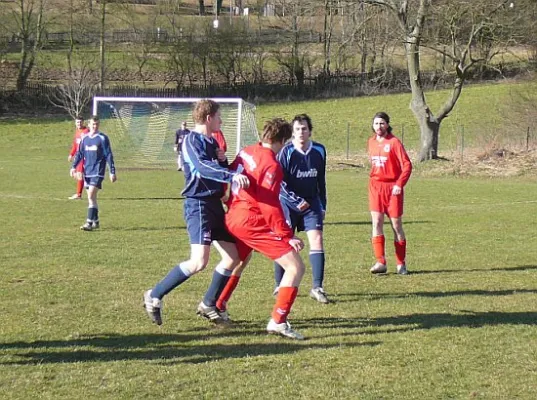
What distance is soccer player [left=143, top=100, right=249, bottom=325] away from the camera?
6.93 m

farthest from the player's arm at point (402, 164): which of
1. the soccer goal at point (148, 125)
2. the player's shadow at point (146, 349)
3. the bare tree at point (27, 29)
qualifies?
the bare tree at point (27, 29)

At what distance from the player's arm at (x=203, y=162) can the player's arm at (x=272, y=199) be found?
0.28 meters

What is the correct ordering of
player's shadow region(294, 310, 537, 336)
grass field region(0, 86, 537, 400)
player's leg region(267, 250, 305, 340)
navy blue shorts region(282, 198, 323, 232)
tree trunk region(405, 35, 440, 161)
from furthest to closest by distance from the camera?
tree trunk region(405, 35, 440, 161)
navy blue shorts region(282, 198, 323, 232)
player's shadow region(294, 310, 537, 336)
player's leg region(267, 250, 305, 340)
grass field region(0, 86, 537, 400)

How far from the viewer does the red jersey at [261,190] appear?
6773 millimetres

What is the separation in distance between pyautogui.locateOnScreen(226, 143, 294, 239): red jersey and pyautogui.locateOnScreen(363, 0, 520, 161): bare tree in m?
25.1

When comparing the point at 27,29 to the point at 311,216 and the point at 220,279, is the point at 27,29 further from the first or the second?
the point at 220,279

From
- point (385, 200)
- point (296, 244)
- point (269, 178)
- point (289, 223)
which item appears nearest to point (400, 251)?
point (385, 200)

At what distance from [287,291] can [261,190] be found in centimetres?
89

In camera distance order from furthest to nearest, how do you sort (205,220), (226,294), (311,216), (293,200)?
(311,216) < (293,200) < (226,294) < (205,220)

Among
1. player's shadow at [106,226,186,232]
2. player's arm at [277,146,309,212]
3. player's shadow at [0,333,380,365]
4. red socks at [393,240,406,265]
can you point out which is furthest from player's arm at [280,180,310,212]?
player's shadow at [106,226,186,232]

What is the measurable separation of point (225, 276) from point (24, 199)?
1356 centimetres

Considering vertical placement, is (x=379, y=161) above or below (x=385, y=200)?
above

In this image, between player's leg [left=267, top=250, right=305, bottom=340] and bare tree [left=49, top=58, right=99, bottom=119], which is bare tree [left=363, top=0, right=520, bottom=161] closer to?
bare tree [left=49, top=58, right=99, bottom=119]

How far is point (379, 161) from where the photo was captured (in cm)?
1032
